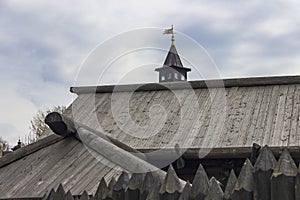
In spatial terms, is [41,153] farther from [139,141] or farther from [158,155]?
[139,141]

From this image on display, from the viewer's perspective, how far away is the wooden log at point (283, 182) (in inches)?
99.9

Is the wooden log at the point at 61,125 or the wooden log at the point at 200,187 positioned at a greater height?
the wooden log at the point at 200,187

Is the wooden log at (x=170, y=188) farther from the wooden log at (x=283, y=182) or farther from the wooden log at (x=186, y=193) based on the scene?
the wooden log at (x=283, y=182)

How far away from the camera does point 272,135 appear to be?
8555 mm

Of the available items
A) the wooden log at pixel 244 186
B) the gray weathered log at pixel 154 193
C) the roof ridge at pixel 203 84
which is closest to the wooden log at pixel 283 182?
the wooden log at pixel 244 186

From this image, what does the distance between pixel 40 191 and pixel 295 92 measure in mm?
6652

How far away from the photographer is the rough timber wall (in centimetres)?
868

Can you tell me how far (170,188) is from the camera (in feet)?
9.20

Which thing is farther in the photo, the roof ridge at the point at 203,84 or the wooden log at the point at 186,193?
the roof ridge at the point at 203,84

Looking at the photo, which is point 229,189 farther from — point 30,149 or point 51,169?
point 30,149

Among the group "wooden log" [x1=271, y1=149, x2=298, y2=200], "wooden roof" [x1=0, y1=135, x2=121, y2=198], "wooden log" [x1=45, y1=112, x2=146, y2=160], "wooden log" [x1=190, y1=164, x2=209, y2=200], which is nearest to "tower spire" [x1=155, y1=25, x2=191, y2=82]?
"wooden roof" [x1=0, y1=135, x2=121, y2=198]

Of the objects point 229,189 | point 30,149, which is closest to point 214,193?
point 229,189

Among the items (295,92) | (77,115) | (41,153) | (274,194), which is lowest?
(295,92)

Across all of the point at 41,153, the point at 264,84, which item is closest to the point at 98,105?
the point at 264,84
